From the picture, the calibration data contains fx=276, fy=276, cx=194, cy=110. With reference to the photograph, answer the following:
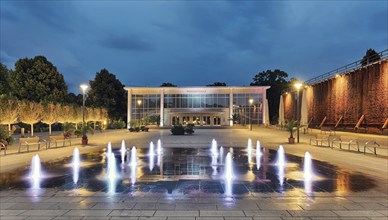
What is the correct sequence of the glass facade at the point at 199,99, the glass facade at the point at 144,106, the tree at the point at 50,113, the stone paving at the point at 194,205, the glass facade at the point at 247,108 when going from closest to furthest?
the stone paving at the point at 194,205 < the tree at the point at 50,113 < the glass facade at the point at 247,108 < the glass facade at the point at 144,106 < the glass facade at the point at 199,99

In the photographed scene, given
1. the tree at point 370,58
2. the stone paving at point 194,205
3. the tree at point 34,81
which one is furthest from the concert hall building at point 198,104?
the stone paving at point 194,205

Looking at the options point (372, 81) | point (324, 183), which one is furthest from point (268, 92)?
point (324, 183)

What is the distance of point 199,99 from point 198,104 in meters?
1.20

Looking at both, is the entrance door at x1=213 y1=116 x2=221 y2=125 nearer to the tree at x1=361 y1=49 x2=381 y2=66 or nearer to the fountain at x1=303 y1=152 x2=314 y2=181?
the tree at x1=361 y1=49 x2=381 y2=66

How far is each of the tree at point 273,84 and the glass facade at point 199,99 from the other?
13252 mm

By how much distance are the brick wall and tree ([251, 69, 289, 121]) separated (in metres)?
31.4

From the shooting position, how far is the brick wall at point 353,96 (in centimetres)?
2312

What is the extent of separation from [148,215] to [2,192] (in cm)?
460

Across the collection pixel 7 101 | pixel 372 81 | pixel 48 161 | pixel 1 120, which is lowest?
pixel 48 161

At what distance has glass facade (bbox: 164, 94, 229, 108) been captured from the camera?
64.4 m

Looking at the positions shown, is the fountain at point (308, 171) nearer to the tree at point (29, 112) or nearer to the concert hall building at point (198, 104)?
the tree at point (29, 112)

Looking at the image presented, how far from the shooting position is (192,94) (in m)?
64.5

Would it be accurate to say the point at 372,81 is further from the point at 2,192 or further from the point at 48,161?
the point at 2,192

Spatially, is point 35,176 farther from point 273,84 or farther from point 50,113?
point 273,84
